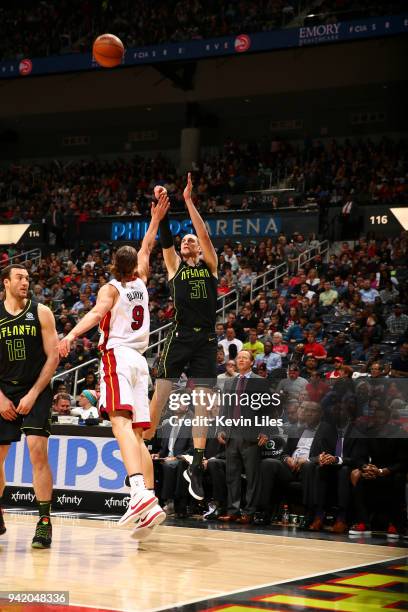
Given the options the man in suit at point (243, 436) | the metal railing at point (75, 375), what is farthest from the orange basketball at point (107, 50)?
the man in suit at point (243, 436)

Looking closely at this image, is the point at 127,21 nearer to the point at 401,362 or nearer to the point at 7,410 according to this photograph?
the point at 401,362

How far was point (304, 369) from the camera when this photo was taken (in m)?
14.1

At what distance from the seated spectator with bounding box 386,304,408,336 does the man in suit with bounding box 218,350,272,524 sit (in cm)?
622

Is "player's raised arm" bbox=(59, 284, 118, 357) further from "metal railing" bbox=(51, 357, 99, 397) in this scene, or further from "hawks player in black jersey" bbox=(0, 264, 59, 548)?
"metal railing" bbox=(51, 357, 99, 397)

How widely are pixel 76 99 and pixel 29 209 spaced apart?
→ 4.89 metres

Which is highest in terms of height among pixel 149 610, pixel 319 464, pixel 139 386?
pixel 139 386

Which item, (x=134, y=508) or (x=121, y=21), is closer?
(x=134, y=508)

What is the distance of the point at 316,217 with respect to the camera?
2298 centimetres

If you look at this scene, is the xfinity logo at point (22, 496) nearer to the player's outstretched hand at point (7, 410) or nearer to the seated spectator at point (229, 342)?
the player's outstretched hand at point (7, 410)

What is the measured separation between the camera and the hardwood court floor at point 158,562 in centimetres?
566

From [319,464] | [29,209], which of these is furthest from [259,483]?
[29,209]

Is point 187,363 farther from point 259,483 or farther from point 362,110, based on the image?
point 362,110

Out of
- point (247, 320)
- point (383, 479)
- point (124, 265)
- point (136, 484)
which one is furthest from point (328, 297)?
point (136, 484)

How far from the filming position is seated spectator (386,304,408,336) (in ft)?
53.4
